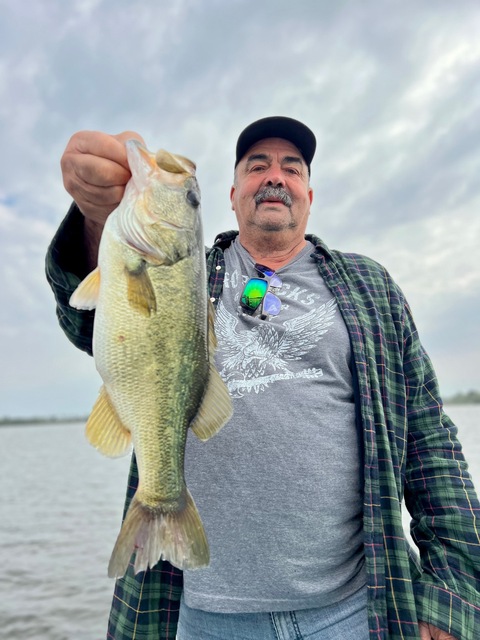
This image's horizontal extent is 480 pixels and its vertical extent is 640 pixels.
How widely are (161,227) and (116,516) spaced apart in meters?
11.1

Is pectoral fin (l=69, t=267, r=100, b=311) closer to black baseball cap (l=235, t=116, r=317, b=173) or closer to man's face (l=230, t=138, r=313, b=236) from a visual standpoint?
man's face (l=230, t=138, r=313, b=236)

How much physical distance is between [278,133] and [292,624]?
2.66m

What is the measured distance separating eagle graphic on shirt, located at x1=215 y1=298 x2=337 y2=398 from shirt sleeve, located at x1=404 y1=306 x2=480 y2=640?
0.53 m

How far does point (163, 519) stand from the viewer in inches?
73.6

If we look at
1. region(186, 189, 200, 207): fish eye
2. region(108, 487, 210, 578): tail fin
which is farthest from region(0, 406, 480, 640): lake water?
region(186, 189, 200, 207): fish eye

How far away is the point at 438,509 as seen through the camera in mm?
2496

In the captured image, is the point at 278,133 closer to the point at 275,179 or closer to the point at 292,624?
the point at 275,179

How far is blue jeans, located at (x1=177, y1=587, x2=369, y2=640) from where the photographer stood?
A: 221cm

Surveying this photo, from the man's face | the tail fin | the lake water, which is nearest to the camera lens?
the tail fin

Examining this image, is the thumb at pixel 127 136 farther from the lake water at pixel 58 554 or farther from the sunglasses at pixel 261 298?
the lake water at pixel 58 554

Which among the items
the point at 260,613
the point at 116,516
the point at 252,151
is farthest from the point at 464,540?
the point at 116,516

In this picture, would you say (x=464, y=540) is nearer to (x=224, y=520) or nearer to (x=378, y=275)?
(x=224, y=520)

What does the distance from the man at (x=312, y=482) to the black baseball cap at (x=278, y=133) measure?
107 cm

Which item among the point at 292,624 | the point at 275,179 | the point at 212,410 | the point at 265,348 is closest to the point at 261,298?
the point at 265,348
